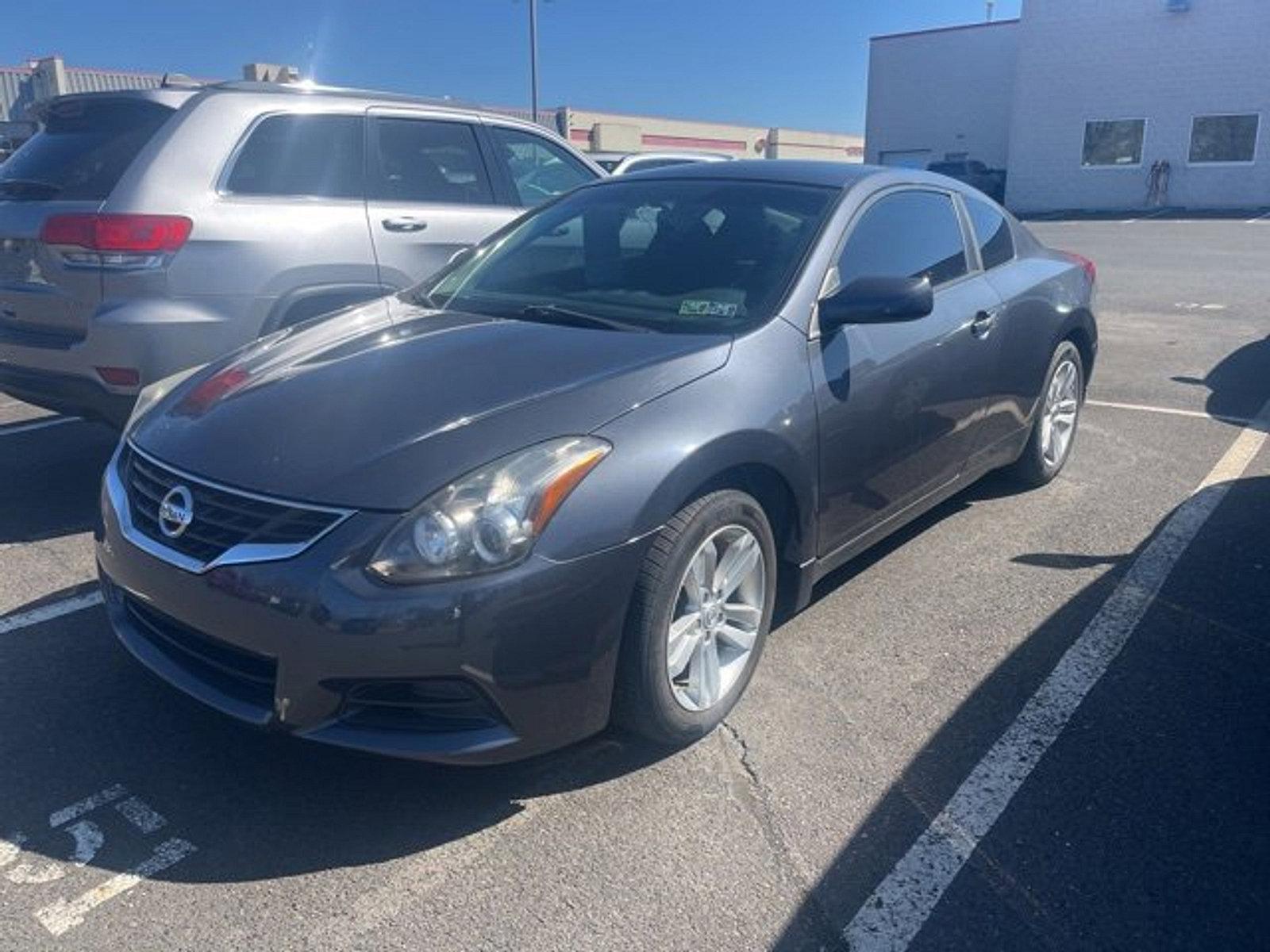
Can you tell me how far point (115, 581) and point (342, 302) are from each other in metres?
2.53

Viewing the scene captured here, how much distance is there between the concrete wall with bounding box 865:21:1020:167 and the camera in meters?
38.1

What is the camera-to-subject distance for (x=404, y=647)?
2.48 m

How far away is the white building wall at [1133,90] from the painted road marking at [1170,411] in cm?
2800

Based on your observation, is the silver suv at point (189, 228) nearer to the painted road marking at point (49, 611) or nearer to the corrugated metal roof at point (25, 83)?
the painted road marking at point (49, 611)

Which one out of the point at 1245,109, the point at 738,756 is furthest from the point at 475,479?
the point at 1245,109

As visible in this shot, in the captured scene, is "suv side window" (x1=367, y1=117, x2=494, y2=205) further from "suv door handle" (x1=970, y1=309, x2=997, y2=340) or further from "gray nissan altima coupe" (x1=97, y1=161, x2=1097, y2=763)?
"suv door handle" (x1=970, y1=309, x2=997, y2=340)

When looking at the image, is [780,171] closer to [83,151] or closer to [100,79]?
[83,151]

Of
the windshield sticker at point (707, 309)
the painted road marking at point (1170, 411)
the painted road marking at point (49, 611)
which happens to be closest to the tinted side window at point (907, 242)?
the windshield sticker at point (707, 309)

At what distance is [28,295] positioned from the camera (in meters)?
4.78

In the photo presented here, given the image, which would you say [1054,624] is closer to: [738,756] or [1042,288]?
[738,756]

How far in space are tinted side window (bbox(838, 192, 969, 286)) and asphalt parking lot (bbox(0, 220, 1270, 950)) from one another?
47.7 inches

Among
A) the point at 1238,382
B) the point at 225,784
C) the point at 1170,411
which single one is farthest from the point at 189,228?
the point at 1238,382

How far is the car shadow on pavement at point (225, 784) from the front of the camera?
8.63 ft

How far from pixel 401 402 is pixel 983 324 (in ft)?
8.44
